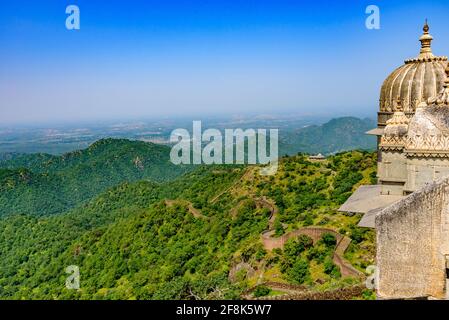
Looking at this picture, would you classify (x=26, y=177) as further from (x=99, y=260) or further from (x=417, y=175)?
(x=417, y=175)

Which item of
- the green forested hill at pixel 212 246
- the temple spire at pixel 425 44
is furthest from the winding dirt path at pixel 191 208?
the temple spire at pixel 425 44

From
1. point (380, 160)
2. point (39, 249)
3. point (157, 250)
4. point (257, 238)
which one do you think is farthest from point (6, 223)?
point (380, 160)

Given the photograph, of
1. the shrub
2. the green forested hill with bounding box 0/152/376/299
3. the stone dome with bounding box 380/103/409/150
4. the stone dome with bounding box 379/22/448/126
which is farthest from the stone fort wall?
the shrub

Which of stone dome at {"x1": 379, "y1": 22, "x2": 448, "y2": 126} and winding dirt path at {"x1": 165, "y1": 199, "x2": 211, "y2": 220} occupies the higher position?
stone dome at {"x1": 379, "y1": 22, "x2": 448, "y2": 126}

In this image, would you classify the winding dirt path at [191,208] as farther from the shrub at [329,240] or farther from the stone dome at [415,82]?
the stone dome at [415,82]

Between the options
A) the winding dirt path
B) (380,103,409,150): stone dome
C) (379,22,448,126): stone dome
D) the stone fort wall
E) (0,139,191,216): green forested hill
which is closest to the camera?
the stone fort wall

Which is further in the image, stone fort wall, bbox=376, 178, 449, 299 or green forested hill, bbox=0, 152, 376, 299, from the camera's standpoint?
green forested hill, bbox=0, 152, 376, 299

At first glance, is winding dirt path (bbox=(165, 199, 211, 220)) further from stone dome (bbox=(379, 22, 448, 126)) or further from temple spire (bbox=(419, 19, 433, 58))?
temple spire (bbox=(419, 19, 433, 58))
